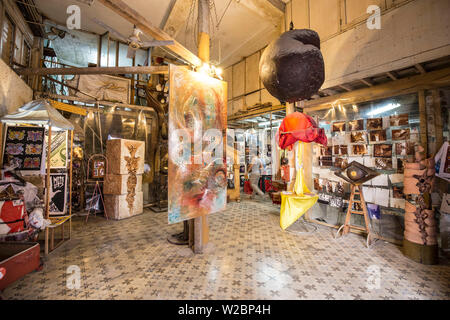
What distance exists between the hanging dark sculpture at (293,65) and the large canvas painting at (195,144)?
1.48 metres

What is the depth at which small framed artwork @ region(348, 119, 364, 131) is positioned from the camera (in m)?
4.31

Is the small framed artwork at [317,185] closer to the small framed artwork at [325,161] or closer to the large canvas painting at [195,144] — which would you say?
the small framed artwork at [325,161]

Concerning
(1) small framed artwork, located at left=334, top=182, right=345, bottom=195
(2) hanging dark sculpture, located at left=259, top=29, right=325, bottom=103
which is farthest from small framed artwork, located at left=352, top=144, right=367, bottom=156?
(2) hanging dark sculpture, located at left=259, top=29, right=325, bottom=103

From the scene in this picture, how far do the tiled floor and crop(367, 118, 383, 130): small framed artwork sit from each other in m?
2.44

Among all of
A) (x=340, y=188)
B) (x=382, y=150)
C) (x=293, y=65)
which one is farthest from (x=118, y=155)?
(x=382, y=150)

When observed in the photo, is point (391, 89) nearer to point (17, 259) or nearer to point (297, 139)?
point (297, 139)

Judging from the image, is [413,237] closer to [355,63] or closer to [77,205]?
[355,63]

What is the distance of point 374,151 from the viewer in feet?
13.5

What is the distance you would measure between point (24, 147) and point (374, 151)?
294 inches

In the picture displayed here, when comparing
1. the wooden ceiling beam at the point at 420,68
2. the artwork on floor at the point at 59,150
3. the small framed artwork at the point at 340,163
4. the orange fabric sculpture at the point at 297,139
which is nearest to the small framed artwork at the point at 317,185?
the small framed artwork at the point at 340,163

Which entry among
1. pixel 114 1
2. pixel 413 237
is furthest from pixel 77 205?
pixel 413 237

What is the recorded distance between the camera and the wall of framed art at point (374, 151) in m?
3.74

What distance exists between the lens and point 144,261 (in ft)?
10.1

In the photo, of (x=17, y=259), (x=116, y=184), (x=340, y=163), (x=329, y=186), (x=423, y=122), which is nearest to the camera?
(x=17, y=259)
